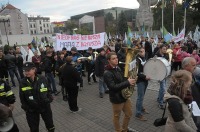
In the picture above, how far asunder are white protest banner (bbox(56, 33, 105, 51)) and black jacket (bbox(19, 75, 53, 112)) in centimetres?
681

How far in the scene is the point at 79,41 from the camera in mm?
11484

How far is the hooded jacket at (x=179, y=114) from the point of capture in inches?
103

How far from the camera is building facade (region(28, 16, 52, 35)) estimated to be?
117 meters

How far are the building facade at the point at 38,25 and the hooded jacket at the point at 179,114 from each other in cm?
12101

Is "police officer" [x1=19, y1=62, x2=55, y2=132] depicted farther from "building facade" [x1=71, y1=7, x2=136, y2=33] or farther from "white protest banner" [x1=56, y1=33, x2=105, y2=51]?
"building facade" [x1=71, y1=7, x2=136, y2=33]

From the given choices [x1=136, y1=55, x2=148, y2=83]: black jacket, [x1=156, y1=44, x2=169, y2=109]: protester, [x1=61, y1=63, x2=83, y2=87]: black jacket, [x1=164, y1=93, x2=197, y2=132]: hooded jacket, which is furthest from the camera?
[x1=61, y1=63, x2=83, y2=87]: black jacket

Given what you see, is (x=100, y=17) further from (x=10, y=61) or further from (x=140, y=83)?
(x=140, y=83)

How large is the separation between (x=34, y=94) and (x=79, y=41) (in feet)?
25.2

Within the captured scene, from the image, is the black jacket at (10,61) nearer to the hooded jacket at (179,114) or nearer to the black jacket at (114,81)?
the black jacket at (114,81)

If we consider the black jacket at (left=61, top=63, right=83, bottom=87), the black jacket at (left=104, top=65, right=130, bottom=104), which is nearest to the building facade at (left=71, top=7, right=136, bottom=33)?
the black jacket at (left=61, top=63, right=83, bottom=87)

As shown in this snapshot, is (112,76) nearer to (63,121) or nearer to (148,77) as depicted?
(148,77)

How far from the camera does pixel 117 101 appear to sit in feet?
14.0

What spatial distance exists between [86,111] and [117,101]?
2.82 m

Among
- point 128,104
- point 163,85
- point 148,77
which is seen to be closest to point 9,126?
point 128,104
